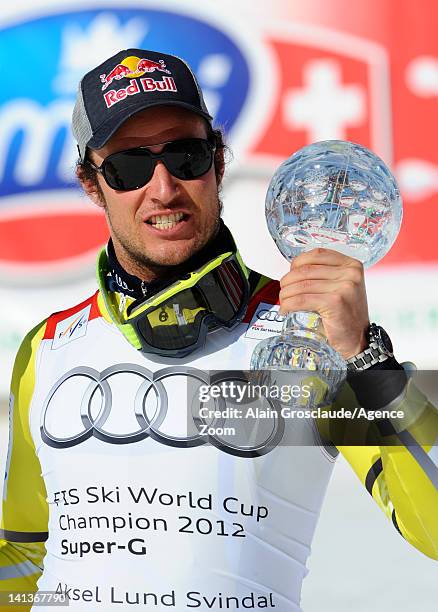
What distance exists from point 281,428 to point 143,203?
518 mm

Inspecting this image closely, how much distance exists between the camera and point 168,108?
2.12 m

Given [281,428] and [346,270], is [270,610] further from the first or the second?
[346,270]

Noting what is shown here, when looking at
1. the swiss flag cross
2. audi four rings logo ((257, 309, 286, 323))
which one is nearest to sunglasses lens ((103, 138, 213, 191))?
audi four rings logo ((257, 309, 286, 323))

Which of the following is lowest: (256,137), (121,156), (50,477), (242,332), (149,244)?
(50,477)

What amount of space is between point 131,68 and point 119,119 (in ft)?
0.49

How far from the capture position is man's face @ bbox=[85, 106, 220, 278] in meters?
2.07

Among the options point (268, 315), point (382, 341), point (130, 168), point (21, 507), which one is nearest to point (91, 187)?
point (130, 168)

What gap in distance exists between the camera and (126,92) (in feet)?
6.94

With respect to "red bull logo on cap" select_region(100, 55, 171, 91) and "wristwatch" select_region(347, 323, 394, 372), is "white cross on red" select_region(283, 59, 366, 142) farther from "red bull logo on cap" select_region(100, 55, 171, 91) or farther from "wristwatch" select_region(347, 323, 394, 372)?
"wristwatch" select_region(347, 323, 394, 372)

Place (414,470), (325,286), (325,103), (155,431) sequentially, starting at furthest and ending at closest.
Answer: (325,103) < (155,431) < (414,470) < (325,286)

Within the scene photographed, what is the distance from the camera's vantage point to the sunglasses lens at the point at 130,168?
2.08 m

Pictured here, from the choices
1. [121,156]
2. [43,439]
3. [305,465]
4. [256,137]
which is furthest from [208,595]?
[256,137]

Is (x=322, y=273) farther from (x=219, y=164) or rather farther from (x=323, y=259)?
(x=219, y=164)

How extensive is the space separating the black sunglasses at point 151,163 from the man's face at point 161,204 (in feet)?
0.04
